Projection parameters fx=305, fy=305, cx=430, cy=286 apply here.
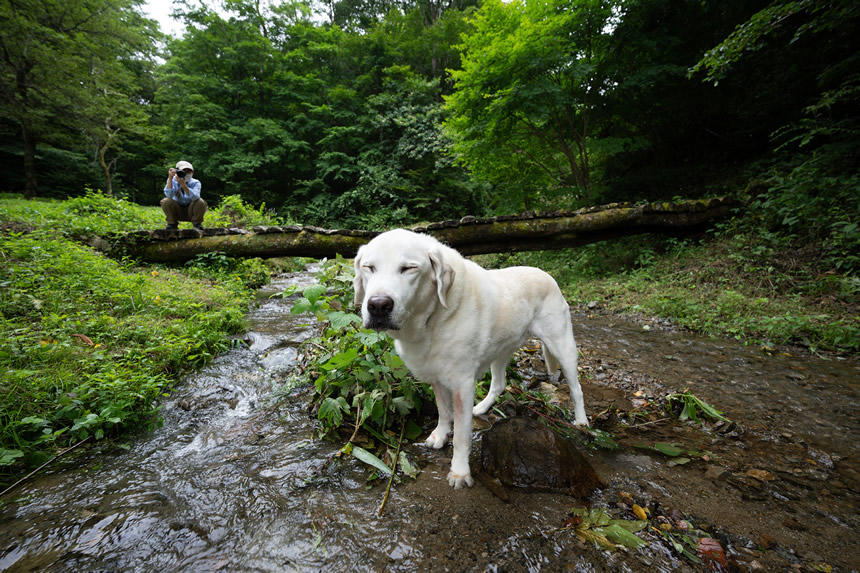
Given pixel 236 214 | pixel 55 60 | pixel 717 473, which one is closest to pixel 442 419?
pixel 717 473

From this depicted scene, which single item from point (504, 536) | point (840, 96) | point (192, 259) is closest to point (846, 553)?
point (504, 536)

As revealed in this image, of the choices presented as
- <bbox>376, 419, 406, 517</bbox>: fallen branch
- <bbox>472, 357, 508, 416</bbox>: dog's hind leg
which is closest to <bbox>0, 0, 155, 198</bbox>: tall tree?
<bbox>376, 419, 406, 517</bbox>: fallen branch

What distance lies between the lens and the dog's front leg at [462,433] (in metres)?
2.04

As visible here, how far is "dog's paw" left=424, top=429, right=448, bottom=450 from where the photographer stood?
2.42 meters

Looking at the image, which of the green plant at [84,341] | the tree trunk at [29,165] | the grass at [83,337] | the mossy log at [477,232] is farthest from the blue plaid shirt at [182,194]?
the tree trunk at [29,165]

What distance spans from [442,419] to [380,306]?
1.30m

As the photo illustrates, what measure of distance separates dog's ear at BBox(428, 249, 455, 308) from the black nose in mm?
377

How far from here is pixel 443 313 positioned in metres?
2.03

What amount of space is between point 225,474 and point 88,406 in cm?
149

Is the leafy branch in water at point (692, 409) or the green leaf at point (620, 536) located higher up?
the green leaf at point (620, 536)

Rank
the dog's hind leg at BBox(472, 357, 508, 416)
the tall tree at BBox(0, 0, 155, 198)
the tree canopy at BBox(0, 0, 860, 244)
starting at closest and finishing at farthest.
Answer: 1. the dog's hind leg at BBox(472, 357, 508, 416)
2. the tree canopy at BBox(0, 0, 860, 244)
3. the tall tree at BBox(0, 0, 155, 198)

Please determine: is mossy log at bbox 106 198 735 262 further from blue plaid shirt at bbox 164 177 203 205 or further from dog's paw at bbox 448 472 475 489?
dog's paw at bbox 448 472 475 489

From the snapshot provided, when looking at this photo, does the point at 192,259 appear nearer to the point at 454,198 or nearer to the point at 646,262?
the point at 646,262

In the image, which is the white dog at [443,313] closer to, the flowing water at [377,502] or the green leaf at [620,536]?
the flowing water at [377,502]
